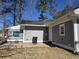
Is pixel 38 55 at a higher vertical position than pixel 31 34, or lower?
lower

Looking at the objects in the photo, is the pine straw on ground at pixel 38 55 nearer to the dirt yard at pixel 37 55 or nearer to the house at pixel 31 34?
the dirt yard at pixel 37 55

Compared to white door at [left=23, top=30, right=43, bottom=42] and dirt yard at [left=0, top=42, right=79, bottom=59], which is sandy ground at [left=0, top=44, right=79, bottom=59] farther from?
white door at [left=23, top=30, right=43, bottom=42]

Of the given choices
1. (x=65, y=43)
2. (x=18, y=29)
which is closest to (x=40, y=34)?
(x=18, y=29)

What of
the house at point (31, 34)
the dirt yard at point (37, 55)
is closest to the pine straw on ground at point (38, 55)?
the dirt yard at point (37, 55)

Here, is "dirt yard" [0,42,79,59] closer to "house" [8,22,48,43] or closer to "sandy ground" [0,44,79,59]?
"sandy ground" [0,44,79,59]

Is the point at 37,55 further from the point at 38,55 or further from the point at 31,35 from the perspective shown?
the point at 31,35

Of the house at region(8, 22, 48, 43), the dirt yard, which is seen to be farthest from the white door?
the dirt yard

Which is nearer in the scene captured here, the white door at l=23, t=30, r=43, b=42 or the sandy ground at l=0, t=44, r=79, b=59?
the sandy ground at l=0, t=44, r=79, b=59

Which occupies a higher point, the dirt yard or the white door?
the white door

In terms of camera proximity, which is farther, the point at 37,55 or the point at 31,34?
the point at 31,34

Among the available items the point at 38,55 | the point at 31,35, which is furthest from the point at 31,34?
the point at 38,55

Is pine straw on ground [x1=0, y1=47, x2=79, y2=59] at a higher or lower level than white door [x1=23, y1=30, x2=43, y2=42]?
lower

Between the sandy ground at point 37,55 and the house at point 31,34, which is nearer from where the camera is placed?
the sandy ground at point 37,55

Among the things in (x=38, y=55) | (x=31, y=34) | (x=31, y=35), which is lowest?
(x=38, y=55)
